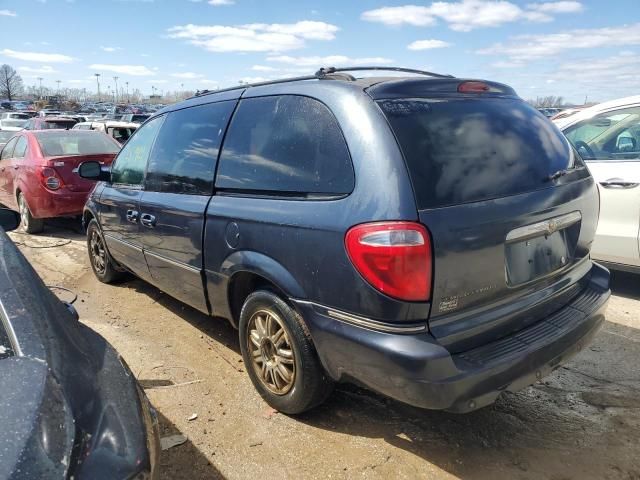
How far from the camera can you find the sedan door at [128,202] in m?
4.09

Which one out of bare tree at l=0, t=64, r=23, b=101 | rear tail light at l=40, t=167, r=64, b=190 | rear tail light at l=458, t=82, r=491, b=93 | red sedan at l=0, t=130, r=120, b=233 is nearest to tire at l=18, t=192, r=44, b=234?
red sedan at l=0, t=130, r=120, b=233

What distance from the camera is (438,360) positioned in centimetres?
208

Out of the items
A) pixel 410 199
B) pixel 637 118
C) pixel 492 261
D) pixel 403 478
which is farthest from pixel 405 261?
pixel 637 118

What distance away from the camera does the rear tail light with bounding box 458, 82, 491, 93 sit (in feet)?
8.47

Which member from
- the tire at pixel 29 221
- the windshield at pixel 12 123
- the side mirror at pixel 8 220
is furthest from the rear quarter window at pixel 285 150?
the windshield at pixel 12 123

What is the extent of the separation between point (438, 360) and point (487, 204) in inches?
29.5

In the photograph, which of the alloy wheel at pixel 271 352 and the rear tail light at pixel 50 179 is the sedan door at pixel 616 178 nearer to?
the alloy wheel at pixel 271 352

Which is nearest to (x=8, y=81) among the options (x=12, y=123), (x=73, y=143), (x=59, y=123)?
(x=12, y=123)

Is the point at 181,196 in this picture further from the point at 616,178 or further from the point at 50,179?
the point at 50,179

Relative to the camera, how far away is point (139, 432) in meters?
1.50

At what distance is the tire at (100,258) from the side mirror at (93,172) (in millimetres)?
568

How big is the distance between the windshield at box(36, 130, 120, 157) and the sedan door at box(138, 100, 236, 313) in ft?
15.0

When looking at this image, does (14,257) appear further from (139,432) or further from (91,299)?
(91,299)

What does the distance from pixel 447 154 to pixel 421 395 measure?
108 cm
